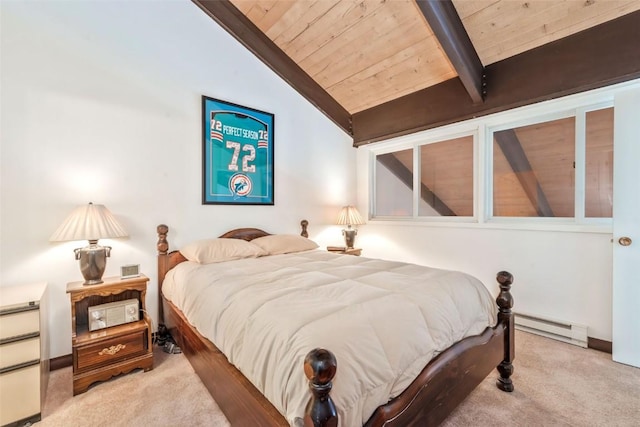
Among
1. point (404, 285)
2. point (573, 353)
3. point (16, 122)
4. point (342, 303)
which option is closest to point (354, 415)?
point (342, 303)

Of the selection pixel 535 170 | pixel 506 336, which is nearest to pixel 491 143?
pixel 535 170

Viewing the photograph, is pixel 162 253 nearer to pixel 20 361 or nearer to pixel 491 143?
pixel 20 361

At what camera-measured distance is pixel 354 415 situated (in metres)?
0.94

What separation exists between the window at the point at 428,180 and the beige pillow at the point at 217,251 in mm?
2166

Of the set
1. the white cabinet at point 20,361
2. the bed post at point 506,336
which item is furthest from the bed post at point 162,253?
the bed post at point 506,336

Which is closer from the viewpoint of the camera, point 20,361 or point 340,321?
point 340,321

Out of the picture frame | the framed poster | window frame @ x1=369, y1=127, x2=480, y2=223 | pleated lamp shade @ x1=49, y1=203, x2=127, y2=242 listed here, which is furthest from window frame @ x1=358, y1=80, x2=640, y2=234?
pleated lamp shade @ x1=49, y1=203, x2=127, y2=242

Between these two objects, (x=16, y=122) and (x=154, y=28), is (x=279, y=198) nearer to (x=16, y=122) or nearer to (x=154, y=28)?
(x=154, y=28)

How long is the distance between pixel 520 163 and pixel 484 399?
2379 millimetres

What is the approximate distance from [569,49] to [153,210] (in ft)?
12.3

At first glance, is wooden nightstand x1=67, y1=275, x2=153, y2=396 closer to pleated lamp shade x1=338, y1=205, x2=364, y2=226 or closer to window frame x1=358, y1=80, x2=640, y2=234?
pleated lamp shade x1=338, y1=205, x2=364, y2=226

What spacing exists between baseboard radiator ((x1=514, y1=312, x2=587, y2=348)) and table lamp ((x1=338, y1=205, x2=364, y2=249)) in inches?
74.2

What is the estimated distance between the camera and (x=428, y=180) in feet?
12.1

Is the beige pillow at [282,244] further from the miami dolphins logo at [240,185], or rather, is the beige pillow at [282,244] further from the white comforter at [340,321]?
the white comforter at [340,321]
